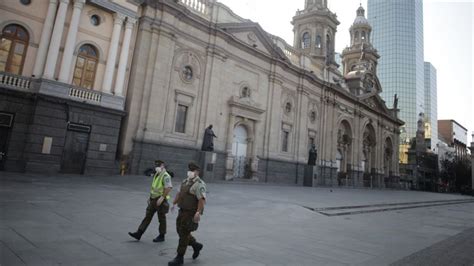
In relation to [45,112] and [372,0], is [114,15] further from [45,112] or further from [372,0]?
[372,0]

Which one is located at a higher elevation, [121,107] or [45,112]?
[121,107]

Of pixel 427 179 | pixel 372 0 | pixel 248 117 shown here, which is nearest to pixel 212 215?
pixel 248 117

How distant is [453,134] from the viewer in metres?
120

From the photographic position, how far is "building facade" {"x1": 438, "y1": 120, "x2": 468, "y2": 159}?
114250 millimetres

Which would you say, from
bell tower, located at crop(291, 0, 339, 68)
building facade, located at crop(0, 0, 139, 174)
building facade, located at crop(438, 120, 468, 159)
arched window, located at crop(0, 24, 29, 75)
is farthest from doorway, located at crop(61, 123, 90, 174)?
building facade, located at crop(438, 120, 468, 159)

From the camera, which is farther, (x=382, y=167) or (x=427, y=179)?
(x=427, y=179)

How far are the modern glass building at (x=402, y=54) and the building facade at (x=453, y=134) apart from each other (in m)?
26.2

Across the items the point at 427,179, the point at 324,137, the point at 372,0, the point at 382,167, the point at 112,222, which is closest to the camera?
the point at 112,222

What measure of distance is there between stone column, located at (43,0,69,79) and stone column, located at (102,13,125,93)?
2.70m

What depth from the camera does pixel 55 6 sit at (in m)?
16.2

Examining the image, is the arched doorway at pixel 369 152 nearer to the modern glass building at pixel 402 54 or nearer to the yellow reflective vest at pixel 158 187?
the yellow reflective vest at pixel 158 187

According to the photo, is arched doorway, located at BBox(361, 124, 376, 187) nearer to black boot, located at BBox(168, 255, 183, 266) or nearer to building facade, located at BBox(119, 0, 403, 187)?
building facade, located at BBox(119, 0, 403, 187)

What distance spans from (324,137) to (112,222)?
31298 mm

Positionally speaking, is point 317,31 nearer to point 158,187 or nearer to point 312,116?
point 312,116
